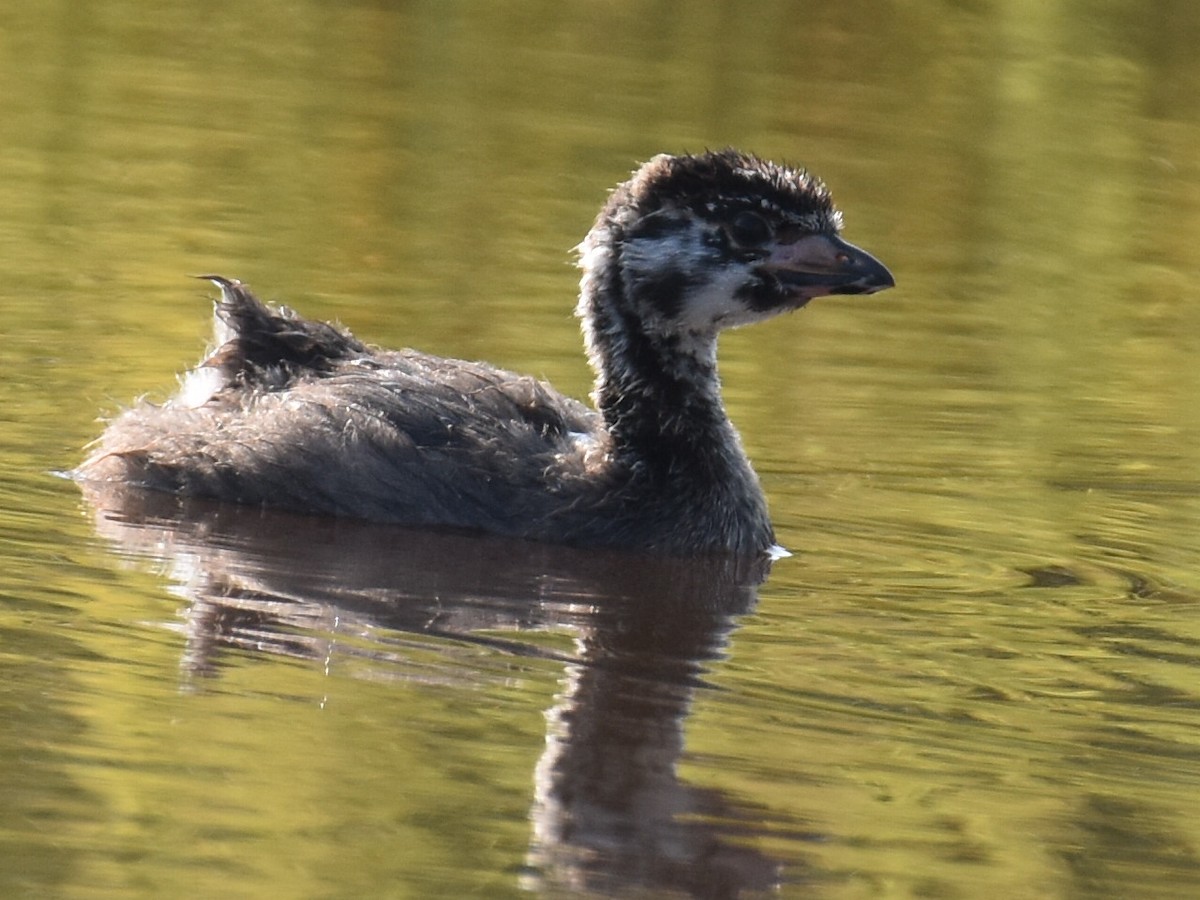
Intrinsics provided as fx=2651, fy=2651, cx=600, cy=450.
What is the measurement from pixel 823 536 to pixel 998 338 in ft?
12.8

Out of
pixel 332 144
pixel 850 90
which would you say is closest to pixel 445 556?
pixel 332 144

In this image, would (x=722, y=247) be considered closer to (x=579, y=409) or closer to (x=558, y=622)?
(x=579, y=409)

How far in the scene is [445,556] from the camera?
909 cm

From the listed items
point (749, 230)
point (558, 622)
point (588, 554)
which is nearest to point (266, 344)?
point (588, 554)

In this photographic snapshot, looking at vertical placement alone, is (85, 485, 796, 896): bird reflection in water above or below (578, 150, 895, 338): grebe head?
below

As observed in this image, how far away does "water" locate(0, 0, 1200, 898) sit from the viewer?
626 cm

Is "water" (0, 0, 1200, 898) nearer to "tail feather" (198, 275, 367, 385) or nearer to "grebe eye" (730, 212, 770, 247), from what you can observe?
"tail feather" (198, 275, 367, 385)

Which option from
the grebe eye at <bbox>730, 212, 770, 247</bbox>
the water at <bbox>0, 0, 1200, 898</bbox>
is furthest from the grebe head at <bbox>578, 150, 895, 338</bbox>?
the water at <bbox>0, 0, 1200, 898</bbox>

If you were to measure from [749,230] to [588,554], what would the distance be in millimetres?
1396

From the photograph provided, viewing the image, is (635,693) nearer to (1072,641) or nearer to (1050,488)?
(1072,641)

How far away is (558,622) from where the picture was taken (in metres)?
8.30

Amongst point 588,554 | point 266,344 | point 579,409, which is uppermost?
point 266,344

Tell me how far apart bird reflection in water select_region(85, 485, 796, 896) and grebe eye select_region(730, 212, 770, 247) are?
47.4 inches

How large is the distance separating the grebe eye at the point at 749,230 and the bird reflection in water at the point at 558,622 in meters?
1.20
